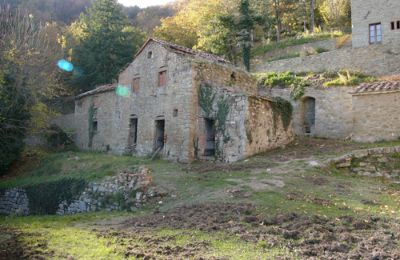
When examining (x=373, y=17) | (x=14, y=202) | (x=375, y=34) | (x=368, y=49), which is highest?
(x=373, y=17)

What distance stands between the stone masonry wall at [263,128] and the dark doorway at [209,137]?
217cm

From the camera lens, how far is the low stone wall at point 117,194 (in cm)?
1266

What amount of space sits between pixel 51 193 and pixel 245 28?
A: 852 inches

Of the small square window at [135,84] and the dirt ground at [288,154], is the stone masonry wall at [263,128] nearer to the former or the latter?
the dirt ground at [288,154]

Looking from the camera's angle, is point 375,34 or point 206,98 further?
point 375,34

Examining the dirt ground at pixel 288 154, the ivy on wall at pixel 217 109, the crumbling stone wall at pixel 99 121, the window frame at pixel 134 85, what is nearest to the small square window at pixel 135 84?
the window frame at pixel 134 85

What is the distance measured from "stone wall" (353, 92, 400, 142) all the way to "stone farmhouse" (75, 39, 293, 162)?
334 centimetres

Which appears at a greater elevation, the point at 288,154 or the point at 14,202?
the point at 288,154

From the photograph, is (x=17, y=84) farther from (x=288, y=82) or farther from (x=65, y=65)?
(x=288, y=82)

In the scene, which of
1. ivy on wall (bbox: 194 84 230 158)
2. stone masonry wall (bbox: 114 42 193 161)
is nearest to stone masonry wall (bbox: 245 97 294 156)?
ivy on wall (bbox: 194 84 230 158)

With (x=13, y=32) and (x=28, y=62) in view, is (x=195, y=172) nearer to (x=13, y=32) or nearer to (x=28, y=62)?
(x=28, y=62)

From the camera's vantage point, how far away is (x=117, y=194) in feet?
44.6

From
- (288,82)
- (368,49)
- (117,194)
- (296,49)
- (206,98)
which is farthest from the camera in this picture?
(296,49)

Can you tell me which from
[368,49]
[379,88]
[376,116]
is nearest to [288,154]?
[376,116]
